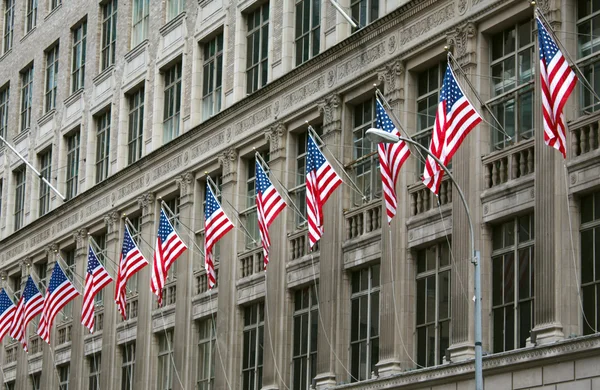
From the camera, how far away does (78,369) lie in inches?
2158

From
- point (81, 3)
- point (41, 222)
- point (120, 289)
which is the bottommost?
point (120, 289)

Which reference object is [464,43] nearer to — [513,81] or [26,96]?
[513,81]

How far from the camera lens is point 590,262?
30.7 m

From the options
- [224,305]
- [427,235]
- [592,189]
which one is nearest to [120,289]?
[224,305]

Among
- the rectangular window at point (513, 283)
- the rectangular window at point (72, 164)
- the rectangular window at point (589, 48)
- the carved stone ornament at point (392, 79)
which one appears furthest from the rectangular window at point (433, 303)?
the rectangular window at point (72, 164)

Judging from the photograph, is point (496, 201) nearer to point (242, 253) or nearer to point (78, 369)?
point (242, 253)

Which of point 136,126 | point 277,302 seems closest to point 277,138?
point 277,302

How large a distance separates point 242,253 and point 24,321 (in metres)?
9.72

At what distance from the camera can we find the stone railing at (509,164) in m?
32.9

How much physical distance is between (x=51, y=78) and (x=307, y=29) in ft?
73.0

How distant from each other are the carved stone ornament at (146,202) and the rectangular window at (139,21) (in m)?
6.37

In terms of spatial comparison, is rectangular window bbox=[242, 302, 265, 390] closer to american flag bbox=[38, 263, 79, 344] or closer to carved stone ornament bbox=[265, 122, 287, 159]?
carved stone ornament bbox=[265, 122, 287, 159]

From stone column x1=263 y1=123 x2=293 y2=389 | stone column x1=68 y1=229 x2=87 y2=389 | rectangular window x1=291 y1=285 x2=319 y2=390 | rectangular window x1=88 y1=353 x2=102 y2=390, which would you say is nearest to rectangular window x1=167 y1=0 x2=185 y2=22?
stone column x1=68 y1=229 x2=87 y2=389

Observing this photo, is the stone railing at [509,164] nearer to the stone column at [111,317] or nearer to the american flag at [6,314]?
the stone column at [111,317]
